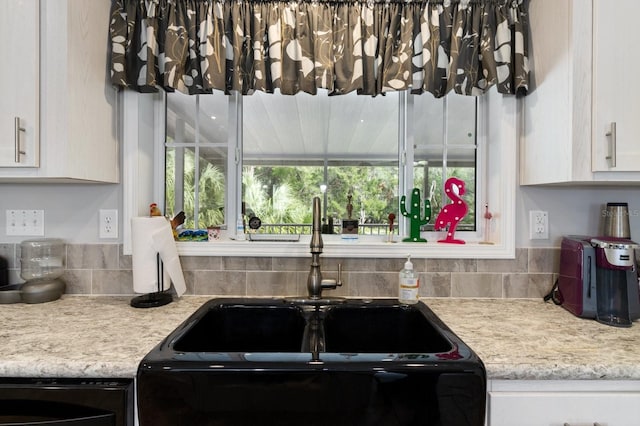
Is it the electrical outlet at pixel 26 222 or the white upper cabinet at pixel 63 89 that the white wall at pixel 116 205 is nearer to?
the electrical outlet at pixel 26 222

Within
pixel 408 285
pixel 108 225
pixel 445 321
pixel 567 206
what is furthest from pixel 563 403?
pixel 108 225

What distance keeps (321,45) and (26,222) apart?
4.88 feet

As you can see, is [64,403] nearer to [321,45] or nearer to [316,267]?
[316,267]

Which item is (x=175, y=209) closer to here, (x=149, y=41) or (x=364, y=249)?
(x=149, y=41)

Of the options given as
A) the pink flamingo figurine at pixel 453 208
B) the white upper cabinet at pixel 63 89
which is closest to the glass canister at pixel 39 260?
the white upper cabinet at pixel 63 89

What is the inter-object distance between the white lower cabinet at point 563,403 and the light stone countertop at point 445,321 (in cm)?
4

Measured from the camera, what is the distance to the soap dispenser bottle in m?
1.42

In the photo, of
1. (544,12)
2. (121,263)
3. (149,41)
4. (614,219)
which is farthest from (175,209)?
(614,219)

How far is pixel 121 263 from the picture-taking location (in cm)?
159

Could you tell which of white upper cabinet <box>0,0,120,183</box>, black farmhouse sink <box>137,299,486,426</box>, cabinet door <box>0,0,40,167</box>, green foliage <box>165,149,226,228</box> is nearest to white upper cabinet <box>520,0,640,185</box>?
black farmhouse sink <box>137,299,486,426</box>

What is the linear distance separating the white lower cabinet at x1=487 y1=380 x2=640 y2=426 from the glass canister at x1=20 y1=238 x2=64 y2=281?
66.6 inches

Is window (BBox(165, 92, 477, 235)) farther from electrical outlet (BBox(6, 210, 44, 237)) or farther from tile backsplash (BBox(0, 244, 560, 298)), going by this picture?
electrical outlet (BBox(6, 210, 44, 237))

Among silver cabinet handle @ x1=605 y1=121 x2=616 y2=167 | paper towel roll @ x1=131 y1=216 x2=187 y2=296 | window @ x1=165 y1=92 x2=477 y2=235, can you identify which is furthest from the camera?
window @ x1=165 y1=92 x2=477 y2=235

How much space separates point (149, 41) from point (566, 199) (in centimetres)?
189
